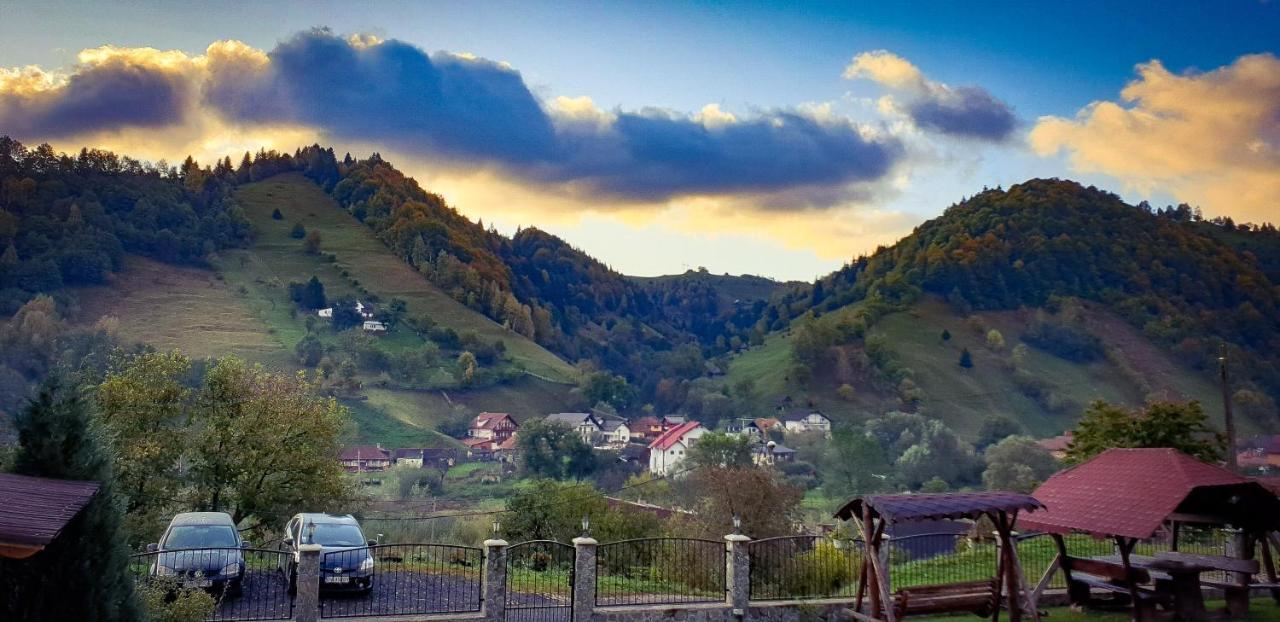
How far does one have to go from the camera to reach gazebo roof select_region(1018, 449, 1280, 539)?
497 inches

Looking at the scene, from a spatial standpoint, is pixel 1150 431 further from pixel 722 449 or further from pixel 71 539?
pixel 722 449

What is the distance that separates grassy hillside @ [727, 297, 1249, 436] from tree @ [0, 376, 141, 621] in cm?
9461

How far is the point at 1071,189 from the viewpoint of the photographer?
517 feet

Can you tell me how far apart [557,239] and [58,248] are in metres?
108

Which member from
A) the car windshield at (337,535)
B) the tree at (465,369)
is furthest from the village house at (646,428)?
the car windshield at (337,535)

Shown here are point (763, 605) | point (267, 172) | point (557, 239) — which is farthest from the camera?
point (557, 239)

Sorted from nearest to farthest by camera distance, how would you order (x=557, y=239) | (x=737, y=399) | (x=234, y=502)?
1. (x=234, y=502)
2. (x=737, y=399)
3. (x=557, y=239)

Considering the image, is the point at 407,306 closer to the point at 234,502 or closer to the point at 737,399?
the point at 737,399

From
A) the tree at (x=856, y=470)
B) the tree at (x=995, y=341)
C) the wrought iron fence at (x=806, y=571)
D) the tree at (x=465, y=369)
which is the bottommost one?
the tree at (x=856, y=470)

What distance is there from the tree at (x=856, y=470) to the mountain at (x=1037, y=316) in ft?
105

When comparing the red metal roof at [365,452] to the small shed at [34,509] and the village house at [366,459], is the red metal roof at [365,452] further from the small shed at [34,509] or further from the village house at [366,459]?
the small shed at [34,509]

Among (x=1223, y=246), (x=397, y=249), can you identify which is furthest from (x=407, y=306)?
(x=1223, y=246)

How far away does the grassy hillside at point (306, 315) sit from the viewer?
8869cm

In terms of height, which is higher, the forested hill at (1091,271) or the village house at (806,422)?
the forested hill at (1091,271)
